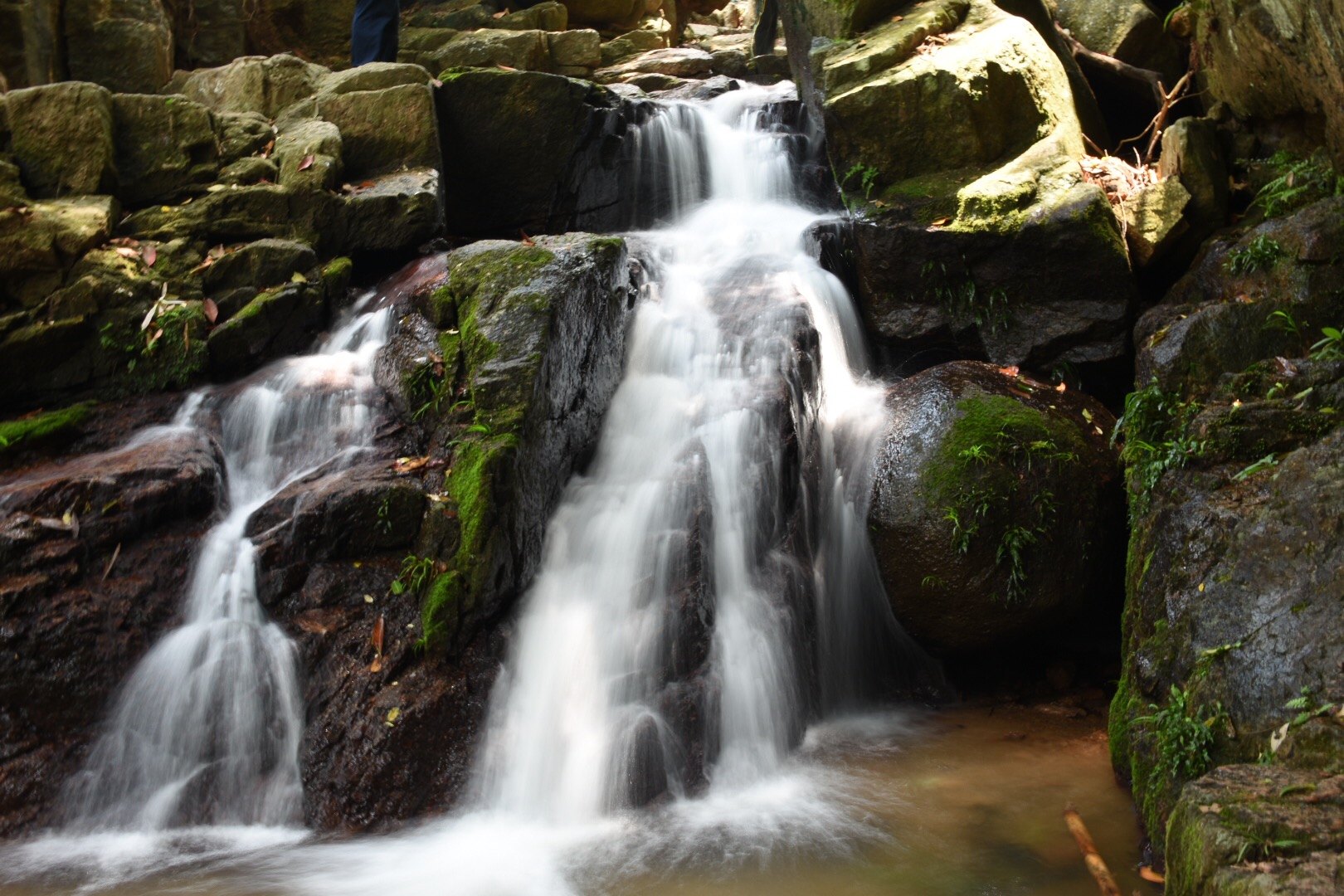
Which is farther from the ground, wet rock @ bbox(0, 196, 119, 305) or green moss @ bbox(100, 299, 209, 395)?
wet rock @ bbox(0, 196, 119, 305)

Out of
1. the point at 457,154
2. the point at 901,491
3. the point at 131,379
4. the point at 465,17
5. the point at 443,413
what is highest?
the point at 465,17

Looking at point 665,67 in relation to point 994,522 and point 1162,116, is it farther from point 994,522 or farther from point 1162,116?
point 994,522

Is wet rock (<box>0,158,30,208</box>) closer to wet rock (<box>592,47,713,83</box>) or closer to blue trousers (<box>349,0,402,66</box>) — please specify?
blue trousers (<box>349,0,402,66</box>)

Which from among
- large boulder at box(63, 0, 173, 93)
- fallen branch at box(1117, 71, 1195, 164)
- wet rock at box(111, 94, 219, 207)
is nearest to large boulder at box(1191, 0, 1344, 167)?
fallen branch at box(1117, 71, 1195, 164)

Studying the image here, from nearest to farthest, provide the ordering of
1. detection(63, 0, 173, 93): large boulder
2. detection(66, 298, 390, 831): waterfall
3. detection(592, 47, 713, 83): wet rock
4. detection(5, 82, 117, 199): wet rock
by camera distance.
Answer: detection(66, 298, 390, 831): waterfall, detection(5, 82, 117, 199): wet rock, detection(63, 0, 173, 93): large boulder, detection(592, 47, 713, 83): wet rock

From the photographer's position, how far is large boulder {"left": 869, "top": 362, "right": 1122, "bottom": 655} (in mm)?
5637

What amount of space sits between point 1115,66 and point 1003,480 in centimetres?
596

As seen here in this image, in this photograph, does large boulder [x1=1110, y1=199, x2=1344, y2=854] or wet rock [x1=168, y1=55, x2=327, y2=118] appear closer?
large boulder [x1=1110, y1=199, x2=1344, y2=854]

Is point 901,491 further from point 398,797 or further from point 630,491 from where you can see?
point 398,797

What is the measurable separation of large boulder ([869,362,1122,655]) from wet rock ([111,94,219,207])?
A: 6.56m

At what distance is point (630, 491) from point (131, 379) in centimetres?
386

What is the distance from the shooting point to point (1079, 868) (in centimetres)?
381

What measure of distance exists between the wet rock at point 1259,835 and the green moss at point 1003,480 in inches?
107

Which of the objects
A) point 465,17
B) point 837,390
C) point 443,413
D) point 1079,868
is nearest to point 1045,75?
point 837,390
